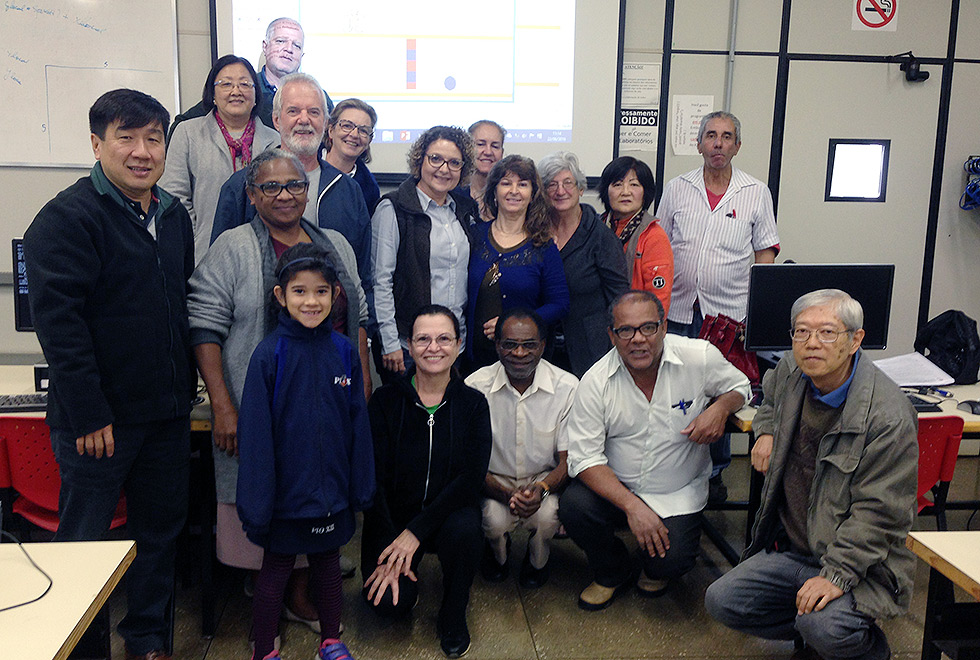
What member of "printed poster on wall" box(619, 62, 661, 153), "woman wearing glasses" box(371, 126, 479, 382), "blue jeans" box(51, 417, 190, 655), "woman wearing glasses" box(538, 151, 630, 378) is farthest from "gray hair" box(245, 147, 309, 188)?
"printed poster on wall" box(619, 62, 661, 153)

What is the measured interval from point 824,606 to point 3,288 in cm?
370

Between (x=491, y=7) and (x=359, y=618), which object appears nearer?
(x=359, y=618)

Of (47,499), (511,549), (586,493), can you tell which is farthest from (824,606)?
(47,499)

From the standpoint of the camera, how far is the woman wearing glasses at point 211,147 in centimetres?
269

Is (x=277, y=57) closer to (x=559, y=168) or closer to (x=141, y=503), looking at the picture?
(x=559, y=168)

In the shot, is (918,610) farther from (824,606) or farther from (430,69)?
(430,69)

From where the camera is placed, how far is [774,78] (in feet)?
12.8

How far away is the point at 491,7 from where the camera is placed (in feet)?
12.0

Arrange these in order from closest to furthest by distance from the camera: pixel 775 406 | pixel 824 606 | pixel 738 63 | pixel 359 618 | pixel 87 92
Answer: pixel 824 606 < pixel 775 406 < pixel 359 618 < pixel 87 92 < pixel 738 63

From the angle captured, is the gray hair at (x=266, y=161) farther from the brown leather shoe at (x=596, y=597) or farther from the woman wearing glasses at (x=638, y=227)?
Result: the brown leather shoe at (x=596, y=597)

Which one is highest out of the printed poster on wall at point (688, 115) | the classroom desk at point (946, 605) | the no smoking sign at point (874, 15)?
the no smoking sign at point (874, 15)

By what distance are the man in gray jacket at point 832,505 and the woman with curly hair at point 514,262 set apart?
0.94m

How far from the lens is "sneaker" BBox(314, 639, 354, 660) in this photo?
7.09 ft

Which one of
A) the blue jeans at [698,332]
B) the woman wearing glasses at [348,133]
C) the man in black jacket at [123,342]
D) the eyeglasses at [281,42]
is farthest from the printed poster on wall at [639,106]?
the man in black jacket at [123,342]
